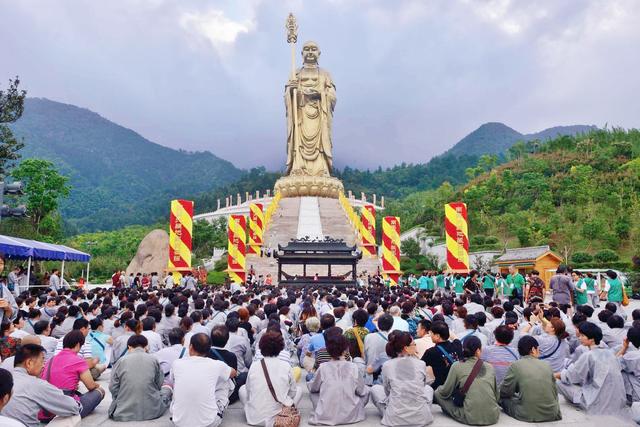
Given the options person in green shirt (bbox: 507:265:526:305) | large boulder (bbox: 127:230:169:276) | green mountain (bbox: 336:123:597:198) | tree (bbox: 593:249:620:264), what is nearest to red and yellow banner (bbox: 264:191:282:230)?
large boulder (bbox: 127:230:169:276)

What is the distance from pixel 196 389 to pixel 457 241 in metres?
8.95

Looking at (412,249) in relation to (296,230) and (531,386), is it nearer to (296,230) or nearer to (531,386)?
(296,230)

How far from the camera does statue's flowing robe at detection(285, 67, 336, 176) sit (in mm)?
33562

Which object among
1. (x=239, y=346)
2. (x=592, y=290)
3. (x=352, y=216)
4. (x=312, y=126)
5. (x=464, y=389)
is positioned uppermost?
(x=312, y=126)

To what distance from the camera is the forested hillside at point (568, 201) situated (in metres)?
25.0

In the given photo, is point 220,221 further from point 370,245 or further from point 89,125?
point 89,125

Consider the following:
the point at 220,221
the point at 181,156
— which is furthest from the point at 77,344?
the point at 181,156

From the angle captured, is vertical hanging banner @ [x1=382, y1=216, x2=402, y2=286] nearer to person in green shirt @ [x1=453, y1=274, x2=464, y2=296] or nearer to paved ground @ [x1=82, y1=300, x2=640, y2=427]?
person in green shirt @ [x1=453, y1=274, x2=464, y2=296]

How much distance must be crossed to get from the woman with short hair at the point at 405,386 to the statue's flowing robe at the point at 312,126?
29.3 m

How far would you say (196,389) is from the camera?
432cm

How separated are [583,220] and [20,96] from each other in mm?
25914

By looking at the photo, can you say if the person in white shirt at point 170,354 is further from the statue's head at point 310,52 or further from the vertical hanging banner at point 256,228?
the statue's head at point 310,52

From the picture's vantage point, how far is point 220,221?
42594 mm

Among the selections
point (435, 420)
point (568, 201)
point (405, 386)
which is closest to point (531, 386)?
point (435, 420)
